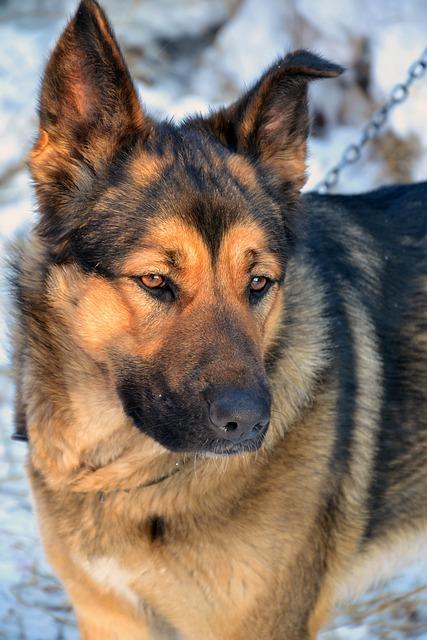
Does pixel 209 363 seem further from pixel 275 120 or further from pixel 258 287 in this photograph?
pixel 275 120

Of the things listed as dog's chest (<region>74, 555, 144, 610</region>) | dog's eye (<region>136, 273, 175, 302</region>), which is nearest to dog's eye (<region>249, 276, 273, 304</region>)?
dog's eye (<region>136, 273, 175, 302</region>)

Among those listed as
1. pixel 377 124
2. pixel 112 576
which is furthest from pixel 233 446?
pixel 377 124

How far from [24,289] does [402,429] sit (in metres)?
1.37

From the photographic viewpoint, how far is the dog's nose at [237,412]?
252 cm

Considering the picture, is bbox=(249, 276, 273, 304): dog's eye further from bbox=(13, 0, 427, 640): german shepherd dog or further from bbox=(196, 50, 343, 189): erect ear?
bbox=(196, 50, 343, 189): erect ear

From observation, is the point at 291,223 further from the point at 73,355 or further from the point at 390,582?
the point at 390,582

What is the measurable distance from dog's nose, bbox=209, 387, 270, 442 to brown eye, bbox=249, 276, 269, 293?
0.38 metres

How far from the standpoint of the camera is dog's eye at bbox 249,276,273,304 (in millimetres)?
2812

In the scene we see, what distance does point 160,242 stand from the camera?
265 cm

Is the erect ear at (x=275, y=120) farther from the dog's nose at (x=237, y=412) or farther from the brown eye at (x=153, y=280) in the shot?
the dog's nose at (x=237, y=412)

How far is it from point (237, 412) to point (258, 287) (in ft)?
1.55

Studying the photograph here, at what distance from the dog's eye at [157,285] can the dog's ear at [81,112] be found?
36cm

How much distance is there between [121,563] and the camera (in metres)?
3.01

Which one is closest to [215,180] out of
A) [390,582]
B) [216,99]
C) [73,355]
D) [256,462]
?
[73,355]
